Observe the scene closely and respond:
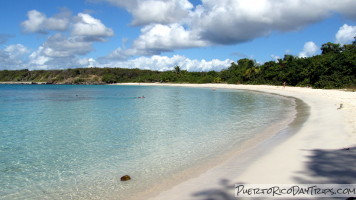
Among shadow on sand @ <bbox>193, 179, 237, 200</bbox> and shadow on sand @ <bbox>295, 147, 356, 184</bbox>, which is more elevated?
shadow on sand @ <bbox>295, 147, 356, 184</bbox>

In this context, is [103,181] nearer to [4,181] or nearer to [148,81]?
[4,181]

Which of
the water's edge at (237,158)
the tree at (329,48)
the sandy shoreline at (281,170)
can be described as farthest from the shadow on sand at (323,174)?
the tree at (329,48)

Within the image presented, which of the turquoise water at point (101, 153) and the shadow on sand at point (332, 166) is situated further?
the turquoise water at point (101, 153)

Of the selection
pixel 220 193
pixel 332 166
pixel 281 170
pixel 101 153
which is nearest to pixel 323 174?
pixel 332 166

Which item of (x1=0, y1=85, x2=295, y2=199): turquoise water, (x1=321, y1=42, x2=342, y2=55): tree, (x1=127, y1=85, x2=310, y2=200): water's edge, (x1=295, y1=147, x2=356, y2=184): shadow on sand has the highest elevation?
(x1=321, y1=42, x2=342, y2=55): tree

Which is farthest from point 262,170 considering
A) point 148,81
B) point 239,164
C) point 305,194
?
point 148,81

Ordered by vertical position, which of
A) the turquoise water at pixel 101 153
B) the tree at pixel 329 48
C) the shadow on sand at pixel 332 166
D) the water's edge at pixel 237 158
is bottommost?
the turquoise water at pixel 101 153

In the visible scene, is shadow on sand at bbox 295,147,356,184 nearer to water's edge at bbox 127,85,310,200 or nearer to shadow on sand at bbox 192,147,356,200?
shadow on sand at bbox 192,147,356,200

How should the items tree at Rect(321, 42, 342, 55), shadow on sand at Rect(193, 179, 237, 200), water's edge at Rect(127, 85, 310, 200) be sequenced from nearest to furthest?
shadow on sand at Rect(193, 179, 237, 200), water's edge at Rect(127, 85, 310, 200), tree at Rect(321, 42, 342, 55)

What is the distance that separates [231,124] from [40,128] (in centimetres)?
1248

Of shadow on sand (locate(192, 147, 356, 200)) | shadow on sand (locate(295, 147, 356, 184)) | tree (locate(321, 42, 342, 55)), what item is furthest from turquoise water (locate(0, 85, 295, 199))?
tree (locate(321, 42, 342, 55))

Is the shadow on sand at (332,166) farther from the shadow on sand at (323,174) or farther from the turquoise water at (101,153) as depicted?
the turquoise water at (101,153)

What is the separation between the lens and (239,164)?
346 inches

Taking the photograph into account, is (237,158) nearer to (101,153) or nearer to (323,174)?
(323,174)
